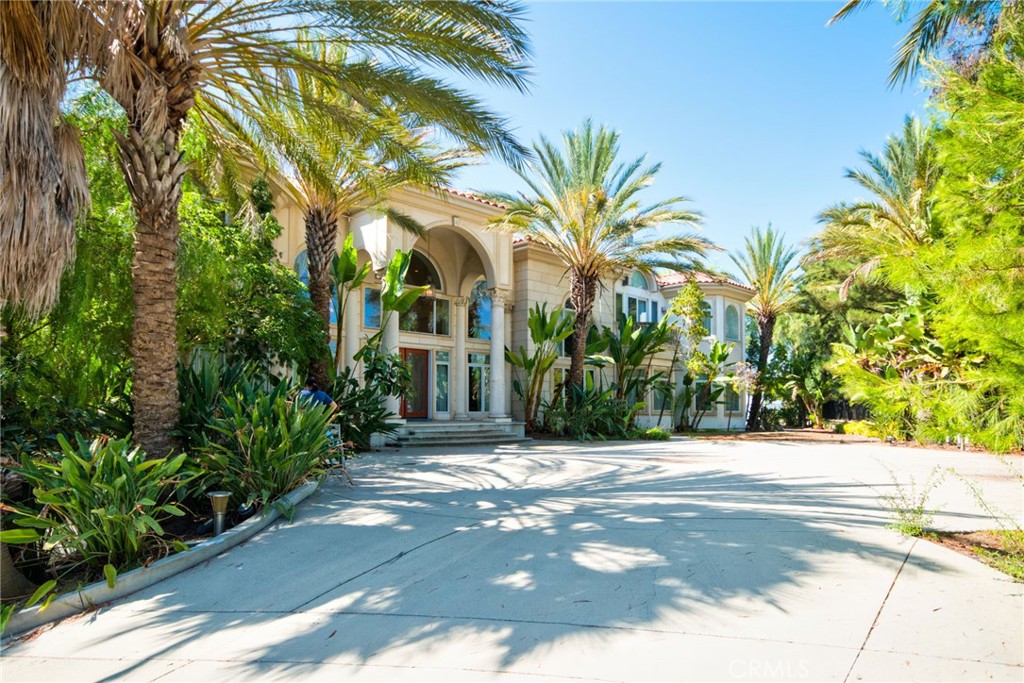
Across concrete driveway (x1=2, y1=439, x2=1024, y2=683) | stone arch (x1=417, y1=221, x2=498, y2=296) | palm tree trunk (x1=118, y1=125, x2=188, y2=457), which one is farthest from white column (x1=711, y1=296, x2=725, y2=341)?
palm tree trunk (x1=118, y1=125, x2=188, y2=457)

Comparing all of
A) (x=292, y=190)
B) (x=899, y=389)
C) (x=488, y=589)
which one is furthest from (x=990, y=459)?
(x=292, y=190)

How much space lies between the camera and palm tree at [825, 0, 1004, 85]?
6.17m

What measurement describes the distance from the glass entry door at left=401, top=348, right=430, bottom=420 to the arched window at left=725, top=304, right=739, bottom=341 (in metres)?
15.6

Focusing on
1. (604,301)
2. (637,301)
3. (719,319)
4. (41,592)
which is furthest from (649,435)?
(41,592)

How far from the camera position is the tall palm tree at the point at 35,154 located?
5668mm

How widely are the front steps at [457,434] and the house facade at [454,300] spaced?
Answer: 0.57 m

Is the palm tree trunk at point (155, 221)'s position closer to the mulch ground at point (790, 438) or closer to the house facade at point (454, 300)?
the house facade at point (454, 300)

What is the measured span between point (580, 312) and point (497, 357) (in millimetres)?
2890

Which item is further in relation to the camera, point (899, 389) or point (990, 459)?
point (990, 459)

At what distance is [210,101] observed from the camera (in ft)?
33.2

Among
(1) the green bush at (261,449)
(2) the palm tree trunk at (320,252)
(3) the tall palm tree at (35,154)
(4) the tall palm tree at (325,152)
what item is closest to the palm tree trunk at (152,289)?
(1) the green bush at (261,449)

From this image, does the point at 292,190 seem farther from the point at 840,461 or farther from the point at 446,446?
the point at 840,461

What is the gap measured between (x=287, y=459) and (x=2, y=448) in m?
3.57

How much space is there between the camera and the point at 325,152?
11.1m
